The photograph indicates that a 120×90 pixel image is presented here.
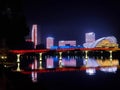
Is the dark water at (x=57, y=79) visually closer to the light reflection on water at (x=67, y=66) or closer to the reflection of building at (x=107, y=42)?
the light reflection on water at (x=67, y=66)

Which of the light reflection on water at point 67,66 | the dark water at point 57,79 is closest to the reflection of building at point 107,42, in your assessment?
the light reflection on water at point 67,66

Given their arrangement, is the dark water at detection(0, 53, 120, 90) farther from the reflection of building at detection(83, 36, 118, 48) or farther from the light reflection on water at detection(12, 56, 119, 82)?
the reflection of building at detection(83, 36, 118, 48)

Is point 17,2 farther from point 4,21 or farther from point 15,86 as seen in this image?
point 15,86

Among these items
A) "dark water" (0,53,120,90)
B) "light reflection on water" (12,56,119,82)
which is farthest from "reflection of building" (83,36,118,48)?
"dark water" (0,53,120,90)

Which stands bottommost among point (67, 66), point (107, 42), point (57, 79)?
point (57, 79)

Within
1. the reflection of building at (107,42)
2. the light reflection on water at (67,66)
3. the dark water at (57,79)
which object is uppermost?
the reflection of building at (107,42)

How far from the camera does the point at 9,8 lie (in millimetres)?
22406

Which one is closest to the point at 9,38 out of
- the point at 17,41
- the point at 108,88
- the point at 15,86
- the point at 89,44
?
the point at 17,41

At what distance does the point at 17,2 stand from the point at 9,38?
2.52 meters

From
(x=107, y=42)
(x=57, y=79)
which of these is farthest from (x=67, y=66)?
(x=107, y=42)

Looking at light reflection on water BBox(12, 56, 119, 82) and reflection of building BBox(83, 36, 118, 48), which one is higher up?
reflection of building BBox(83, 36, 118, 48)

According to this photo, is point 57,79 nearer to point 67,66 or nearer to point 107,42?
point 67,66

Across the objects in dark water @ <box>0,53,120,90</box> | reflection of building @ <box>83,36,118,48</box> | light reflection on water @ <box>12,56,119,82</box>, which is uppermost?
reflection of building @ <box>83,36,118,48</box>

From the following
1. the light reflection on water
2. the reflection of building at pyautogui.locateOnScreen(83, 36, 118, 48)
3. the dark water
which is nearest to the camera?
the dark water
